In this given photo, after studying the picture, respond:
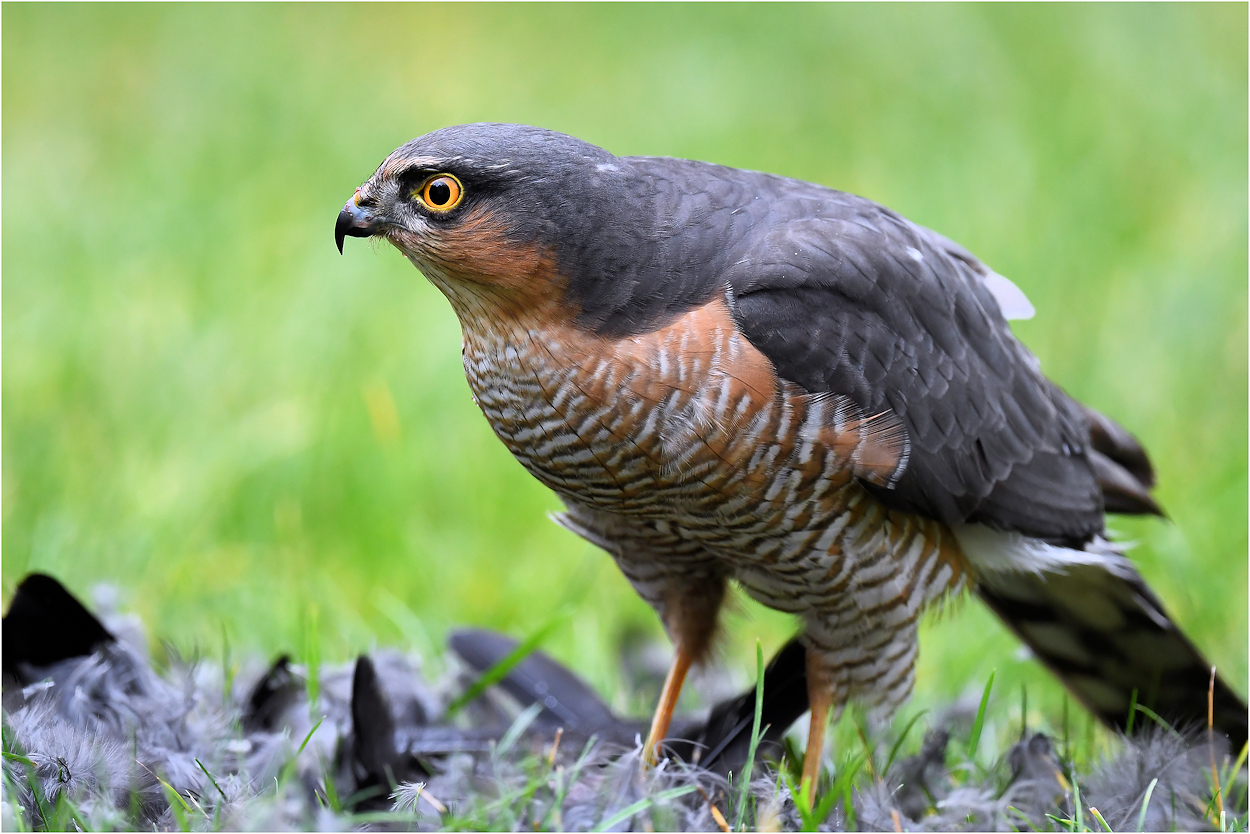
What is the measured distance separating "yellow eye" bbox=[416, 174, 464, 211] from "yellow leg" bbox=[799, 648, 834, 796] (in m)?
1.52

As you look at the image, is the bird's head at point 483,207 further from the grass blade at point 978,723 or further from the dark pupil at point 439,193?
the grass blade at point 978,723

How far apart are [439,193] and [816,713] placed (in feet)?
5.56

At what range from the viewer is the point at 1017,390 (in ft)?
10.4

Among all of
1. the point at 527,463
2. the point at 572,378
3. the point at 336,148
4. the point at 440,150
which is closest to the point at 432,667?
the point at 527,463

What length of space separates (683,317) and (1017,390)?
1.12 m

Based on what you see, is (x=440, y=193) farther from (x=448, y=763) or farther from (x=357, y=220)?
(x=448, y=763)

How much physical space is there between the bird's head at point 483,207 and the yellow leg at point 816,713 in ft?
4.30

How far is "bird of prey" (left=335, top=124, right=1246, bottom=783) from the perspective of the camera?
8.45 feet

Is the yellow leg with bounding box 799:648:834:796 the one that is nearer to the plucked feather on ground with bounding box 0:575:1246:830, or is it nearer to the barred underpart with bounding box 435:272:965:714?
the plucked feather on ground with bounding box 0:575:1246:830

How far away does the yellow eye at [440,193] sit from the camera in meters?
2.57

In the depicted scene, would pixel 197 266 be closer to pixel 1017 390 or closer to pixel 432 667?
pixel 432 667

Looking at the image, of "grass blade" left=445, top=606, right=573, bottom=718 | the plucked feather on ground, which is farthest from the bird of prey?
"grass blade" left=445, top=606, right=573, bottom=718

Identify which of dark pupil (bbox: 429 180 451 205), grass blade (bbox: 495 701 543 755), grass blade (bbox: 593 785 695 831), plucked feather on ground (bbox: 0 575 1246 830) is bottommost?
grass blade (bbox: 495 701 543 755)

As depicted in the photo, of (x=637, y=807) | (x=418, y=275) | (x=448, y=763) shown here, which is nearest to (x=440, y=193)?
(x=637, y=807)
